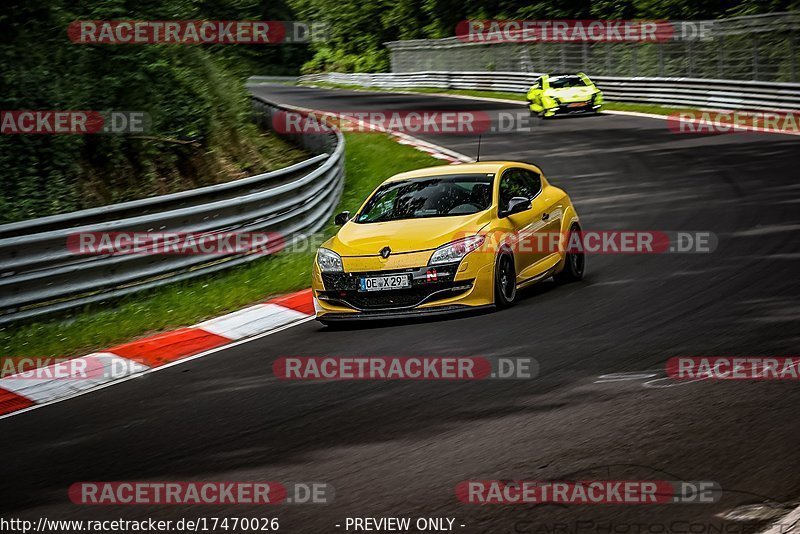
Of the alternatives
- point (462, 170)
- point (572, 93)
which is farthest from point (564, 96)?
point (462, 170)

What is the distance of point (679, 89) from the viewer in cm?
3306

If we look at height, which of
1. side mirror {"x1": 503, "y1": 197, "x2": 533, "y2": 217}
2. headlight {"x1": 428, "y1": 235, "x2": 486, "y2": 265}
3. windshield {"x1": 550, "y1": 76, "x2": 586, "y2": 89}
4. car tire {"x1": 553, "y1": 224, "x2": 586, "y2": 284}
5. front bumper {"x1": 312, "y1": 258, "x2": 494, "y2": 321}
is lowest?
car tire {"x1": 553, "y1": 224, "x2": 586, "y2": 284}

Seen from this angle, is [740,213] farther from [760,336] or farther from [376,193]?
[760,336]

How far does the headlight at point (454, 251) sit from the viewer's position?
34.7ft

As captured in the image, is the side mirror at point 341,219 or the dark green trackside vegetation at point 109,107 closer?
the side mirror at point 341,219

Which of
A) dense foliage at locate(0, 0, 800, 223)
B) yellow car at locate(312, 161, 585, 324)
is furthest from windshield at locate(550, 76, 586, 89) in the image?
yellow car at locate(312, 161, 585, 324)

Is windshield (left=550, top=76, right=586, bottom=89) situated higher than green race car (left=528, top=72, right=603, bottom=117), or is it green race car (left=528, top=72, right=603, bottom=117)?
windshield (left=550, top=76, right=586, bottom=89)

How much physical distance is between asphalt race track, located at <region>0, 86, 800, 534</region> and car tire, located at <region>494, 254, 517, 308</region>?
19 centimetres

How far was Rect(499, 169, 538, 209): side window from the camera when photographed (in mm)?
11860

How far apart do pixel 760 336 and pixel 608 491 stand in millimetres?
3647

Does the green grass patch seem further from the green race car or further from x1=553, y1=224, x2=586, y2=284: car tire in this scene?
the green race car

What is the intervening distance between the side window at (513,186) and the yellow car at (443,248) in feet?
0.05

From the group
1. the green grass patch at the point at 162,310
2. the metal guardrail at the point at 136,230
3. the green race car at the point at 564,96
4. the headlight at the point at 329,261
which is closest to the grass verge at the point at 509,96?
the green race car at the point at 564,96

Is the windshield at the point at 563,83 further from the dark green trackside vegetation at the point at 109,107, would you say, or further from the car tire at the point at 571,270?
the car tire at the point at 571,270
